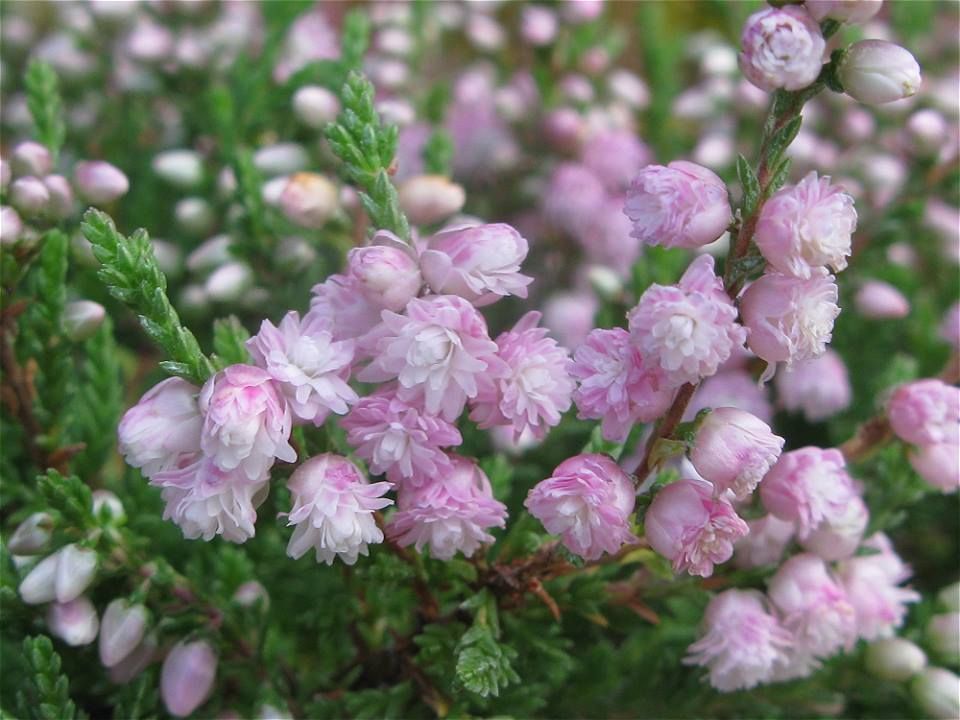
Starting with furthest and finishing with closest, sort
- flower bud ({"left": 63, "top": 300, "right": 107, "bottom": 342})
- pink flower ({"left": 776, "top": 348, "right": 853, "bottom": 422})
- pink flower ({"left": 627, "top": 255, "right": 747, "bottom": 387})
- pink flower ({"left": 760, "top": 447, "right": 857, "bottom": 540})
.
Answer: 1. pink flower ({"left": 776, "top": 348, "right": 853, "bottom": 422})
2. flower bud ({"left": 63, "top": 300, "right": 107, "bottom": 342})
3. pink flower ({"left": 760, "top": 447, "right": 857, "bottom": 540})
4. pink flower ({"left": 627, "top": 255, "right": 747, "bottom": 387})

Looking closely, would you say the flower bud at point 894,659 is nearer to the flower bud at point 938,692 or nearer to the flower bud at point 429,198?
the flower bud at point 938,692

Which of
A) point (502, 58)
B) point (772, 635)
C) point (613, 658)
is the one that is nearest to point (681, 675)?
point (613, 658)

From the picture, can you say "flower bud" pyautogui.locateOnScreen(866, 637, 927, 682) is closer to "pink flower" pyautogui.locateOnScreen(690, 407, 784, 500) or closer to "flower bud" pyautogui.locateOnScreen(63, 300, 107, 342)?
"pink flower" pyautogui.locateOnScreen(690, 407, 784, 500)

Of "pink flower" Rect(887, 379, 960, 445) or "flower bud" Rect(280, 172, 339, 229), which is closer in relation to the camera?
"pink flower" Rect(887, 379, 960, 445)

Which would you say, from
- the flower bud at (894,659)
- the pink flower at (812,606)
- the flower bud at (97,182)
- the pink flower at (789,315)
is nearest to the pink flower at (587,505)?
the pink flower at (789,315)

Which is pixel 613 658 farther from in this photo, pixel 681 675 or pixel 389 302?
pixel 389 302

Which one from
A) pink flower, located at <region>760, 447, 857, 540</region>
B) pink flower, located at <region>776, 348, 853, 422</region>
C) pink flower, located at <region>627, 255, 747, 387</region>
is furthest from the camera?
pink flower, located at <region>776, 348, 853, 422</region>

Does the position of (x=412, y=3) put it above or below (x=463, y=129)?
above

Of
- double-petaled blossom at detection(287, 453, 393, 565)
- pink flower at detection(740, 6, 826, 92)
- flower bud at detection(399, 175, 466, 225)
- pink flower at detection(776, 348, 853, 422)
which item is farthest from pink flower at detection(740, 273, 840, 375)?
pink flower at detection(776, 348, 853, 422)
